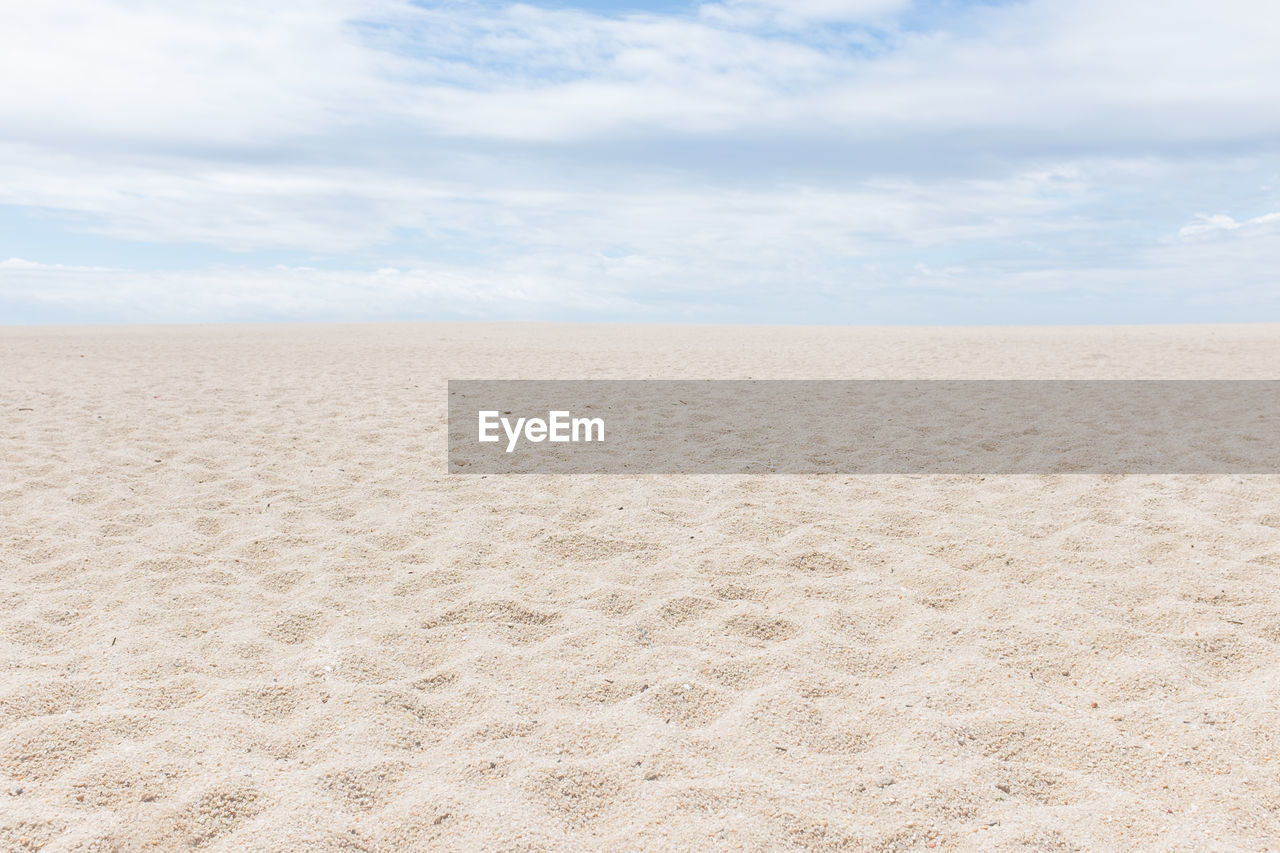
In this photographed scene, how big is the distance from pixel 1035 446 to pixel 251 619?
589cm

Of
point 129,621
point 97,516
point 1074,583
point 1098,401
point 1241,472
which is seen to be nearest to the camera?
point 129,621

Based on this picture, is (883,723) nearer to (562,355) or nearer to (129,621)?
(129,621)

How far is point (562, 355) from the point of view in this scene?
17.0 meters

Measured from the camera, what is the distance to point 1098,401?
30.2 ft

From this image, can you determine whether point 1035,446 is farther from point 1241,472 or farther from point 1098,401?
point 1098,401

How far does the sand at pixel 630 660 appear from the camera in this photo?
253cm

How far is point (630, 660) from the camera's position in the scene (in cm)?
350

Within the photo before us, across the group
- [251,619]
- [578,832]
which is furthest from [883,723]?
[251,619]

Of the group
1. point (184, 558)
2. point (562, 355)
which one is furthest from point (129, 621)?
point (562, 355)

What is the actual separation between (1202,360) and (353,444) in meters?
12.4

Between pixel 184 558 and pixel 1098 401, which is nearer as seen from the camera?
pixel 184 558

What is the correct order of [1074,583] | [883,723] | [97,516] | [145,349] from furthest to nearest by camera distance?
[145,349] → [97,516] → [1074,583] → [883,723]

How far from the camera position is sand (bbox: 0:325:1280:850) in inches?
99.6

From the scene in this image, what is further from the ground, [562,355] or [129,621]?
[562,355]
